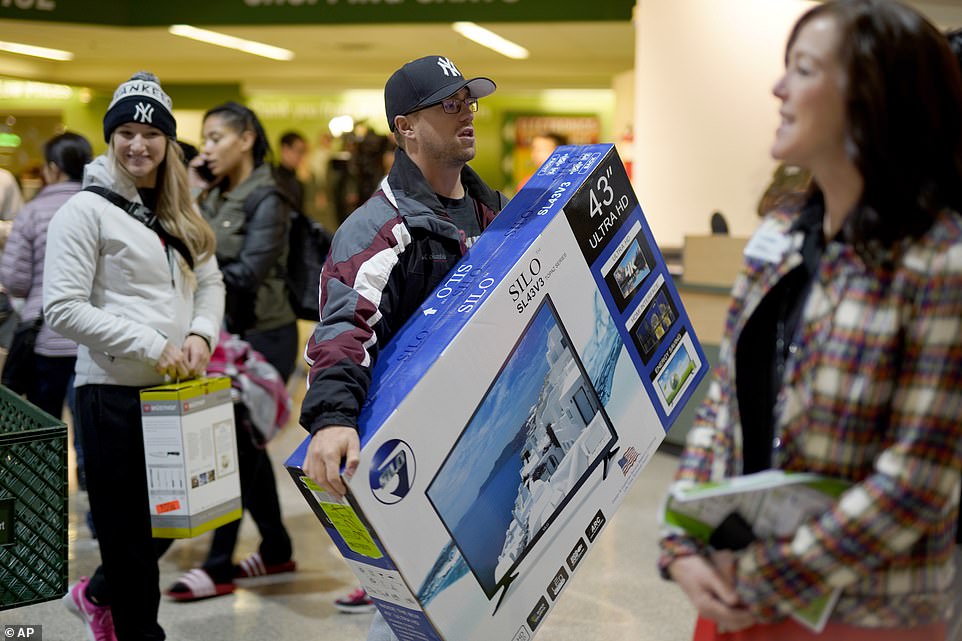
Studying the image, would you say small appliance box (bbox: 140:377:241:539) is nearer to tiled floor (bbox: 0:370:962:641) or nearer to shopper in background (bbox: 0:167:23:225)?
tiled floor (bbox: 0:370:962:641)

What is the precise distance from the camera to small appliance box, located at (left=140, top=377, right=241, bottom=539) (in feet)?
9.05

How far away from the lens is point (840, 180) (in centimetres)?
126

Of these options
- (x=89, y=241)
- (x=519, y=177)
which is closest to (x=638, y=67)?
(x=89, y=241)

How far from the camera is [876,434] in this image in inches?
47.4

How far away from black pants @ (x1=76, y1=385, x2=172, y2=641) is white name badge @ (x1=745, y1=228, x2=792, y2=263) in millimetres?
1972

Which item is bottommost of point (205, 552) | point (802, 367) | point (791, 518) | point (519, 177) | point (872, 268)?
point (519, 177)

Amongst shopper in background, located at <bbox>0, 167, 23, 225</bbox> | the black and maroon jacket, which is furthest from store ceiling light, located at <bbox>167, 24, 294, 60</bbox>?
the black and maroon jacket

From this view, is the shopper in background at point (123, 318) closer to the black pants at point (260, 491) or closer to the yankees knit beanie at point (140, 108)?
the yankees knit beanie at point (140, 108)

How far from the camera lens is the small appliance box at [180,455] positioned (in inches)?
109

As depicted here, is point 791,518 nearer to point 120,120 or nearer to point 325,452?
point 325,452

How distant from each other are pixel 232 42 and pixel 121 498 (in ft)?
36.9

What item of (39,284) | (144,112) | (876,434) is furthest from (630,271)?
(39,284)

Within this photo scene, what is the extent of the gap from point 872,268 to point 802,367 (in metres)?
0.15

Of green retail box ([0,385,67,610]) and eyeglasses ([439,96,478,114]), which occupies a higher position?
eyeglasses ([439,96,478,114])
